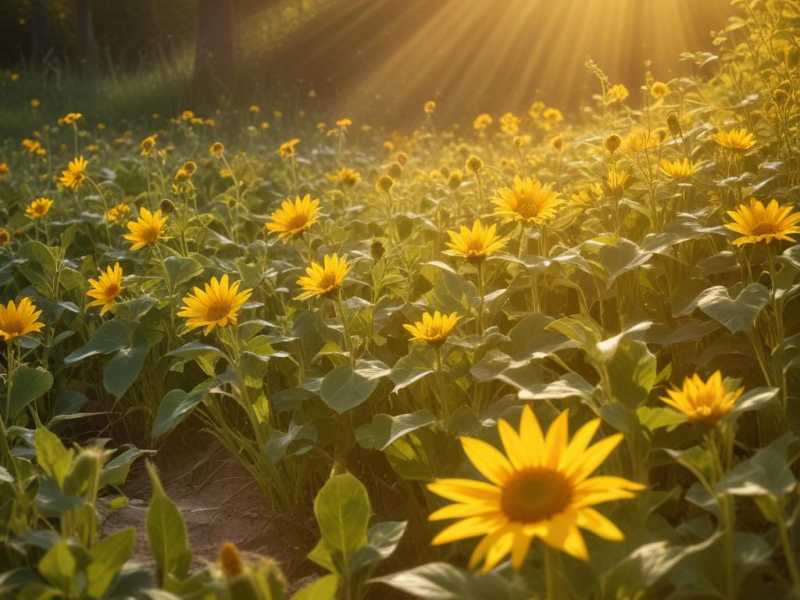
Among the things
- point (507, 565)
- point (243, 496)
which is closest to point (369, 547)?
point (507, 565)

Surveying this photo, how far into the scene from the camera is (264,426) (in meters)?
1.89

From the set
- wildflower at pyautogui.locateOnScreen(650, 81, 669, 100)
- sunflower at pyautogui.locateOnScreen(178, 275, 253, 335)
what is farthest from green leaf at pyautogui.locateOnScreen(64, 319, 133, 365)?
wildflower at pyautogui.locateOnScreen(650, 81, 669, 100)

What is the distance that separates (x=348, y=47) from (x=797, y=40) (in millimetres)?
13225

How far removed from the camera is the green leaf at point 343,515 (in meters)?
1.31

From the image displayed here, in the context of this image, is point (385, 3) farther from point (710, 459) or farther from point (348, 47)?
point (710, 459)

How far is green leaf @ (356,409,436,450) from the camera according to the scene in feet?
5.14

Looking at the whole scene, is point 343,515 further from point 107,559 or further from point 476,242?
point 476,242

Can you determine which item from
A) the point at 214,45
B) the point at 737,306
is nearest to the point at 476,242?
the point at 737,306

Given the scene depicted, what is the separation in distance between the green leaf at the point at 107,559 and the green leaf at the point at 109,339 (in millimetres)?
1057

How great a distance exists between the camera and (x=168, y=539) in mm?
1289

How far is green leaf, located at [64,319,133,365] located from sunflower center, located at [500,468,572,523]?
4.87ft

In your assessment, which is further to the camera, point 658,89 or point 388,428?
point 658,89

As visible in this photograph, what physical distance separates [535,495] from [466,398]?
0.93 metres

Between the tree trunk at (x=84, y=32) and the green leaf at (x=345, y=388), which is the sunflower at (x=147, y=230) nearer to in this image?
the green leaf at (x=345, y=388)
